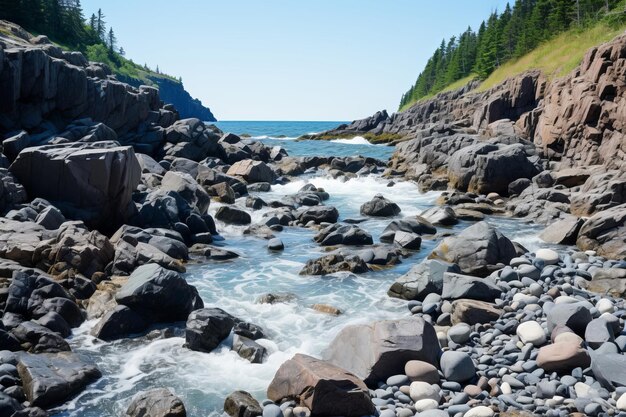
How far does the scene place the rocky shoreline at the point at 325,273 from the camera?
9.06m

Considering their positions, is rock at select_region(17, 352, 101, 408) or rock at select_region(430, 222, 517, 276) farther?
rock at select_region(430, 222, 517, 276)

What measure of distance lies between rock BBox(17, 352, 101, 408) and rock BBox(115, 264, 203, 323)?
8.05ft

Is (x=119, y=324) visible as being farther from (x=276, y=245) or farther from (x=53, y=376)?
(x=276, y=245)

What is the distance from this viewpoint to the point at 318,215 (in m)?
27.7

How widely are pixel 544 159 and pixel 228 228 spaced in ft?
87.4

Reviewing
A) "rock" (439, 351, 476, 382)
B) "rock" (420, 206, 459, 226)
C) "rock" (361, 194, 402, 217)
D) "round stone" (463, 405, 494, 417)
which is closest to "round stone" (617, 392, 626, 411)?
"round stone" (463, 405, 494, 417)

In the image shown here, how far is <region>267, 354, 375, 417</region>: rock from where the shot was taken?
864 cm

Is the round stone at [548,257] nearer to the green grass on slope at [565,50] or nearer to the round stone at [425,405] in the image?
the round stone at [425,405]

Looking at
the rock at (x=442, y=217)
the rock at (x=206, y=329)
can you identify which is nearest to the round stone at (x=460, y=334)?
the rock at (x=206, y=329)

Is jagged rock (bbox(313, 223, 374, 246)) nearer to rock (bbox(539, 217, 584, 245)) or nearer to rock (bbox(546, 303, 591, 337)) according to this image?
rock (bbox(539, 217, 584, 245))

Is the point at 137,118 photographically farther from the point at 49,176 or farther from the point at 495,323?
the point at 495,323

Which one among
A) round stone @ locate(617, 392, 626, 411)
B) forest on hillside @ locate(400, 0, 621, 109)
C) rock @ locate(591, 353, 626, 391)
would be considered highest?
forest on hillside @ locate(400, 0, 621, 109)

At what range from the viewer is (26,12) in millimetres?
77312

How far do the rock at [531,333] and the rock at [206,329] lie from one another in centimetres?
674
